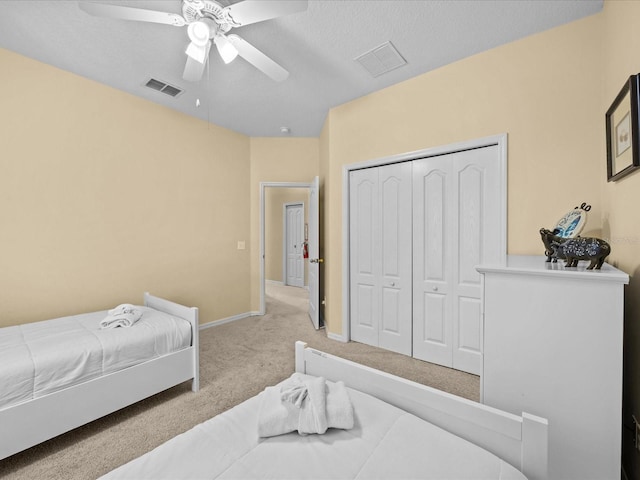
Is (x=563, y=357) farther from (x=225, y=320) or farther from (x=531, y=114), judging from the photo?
(x=225, y=320)

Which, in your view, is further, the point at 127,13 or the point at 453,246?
the point at 453,246

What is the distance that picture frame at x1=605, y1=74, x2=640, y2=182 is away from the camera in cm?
A: 126

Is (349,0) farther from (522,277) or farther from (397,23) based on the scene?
(522,277)

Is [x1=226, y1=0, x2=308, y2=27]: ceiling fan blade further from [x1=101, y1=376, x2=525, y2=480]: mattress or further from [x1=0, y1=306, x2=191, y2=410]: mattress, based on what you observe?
[x1=0, y1=306, x2=191, y2=410]: mattress

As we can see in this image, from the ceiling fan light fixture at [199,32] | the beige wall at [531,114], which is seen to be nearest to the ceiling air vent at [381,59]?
the beige wall at [531,114]

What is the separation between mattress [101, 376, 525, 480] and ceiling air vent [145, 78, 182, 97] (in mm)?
3037

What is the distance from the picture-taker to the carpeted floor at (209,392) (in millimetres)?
1564

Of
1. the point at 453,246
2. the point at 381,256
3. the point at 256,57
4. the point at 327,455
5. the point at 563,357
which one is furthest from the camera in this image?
the point at 381,256

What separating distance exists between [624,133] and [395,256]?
1.81m

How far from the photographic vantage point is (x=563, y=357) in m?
1.26

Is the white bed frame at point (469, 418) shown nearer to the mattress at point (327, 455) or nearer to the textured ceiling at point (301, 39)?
the mattress at point (327, 455)

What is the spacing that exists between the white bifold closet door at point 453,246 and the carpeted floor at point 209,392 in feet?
0.86

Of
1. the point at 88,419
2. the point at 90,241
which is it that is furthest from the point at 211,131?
the point at 88,419

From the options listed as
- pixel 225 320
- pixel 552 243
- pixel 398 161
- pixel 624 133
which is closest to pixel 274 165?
pixel 398 161
